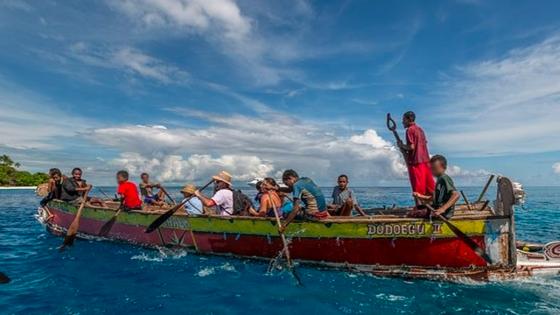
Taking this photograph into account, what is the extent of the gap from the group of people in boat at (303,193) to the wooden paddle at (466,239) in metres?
0.12

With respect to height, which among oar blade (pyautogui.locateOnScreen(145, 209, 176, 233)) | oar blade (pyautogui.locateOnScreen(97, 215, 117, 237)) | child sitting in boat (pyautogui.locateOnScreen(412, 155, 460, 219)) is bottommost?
oar blade (pyautogui.locateOnScreen(97, 215, 117, 237))

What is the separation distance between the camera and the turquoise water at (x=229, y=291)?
7.98 meters

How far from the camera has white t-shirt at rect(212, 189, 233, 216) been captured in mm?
12484

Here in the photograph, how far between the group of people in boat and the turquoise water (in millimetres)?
1631

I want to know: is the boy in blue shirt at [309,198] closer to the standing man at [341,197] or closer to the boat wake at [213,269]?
the standing man at [341,197]

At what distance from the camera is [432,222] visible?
29.4ft

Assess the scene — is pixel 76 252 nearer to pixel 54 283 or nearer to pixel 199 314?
pixel 54 283

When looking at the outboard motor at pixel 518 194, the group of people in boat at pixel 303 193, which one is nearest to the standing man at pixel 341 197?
the group of people in boat at pixel 303 193

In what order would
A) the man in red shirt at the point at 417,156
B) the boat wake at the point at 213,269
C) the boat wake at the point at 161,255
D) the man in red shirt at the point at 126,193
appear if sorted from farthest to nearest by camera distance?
the man in red shirt at the point at 126,193
the boat wake at the point at 161,255
the boat wake at the point at 213,269
the man in red shirt at the point at 417,156

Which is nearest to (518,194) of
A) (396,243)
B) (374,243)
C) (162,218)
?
(396,243)

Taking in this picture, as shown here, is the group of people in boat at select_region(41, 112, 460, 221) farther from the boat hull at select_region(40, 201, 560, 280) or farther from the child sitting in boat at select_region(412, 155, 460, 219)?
the boat hull at select_region(40, 201, 560, 280)

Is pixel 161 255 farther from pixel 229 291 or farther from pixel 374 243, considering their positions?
pixel 374 243

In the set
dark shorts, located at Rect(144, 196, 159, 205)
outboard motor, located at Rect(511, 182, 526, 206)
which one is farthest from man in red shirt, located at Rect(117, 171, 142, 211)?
outboard motor, located at Rect(511, 182, 526, 206)

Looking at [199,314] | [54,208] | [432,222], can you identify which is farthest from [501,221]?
[54,208]
